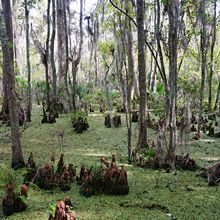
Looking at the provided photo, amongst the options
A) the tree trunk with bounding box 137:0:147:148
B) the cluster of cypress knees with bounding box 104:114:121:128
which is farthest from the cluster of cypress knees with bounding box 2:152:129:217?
the cluster of cypress knees with bounding box 104:114:121:128

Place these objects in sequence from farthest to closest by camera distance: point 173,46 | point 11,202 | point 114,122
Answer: point 114,122
point 173,46
point 11,202

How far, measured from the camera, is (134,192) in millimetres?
4301

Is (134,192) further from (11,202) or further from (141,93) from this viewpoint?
(141,93)

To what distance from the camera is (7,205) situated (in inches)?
141

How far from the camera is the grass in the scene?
11.9 feet

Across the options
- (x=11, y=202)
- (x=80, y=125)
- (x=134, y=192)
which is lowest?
(x=134, y=192)

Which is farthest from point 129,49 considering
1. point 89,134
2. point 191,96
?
point 89,134

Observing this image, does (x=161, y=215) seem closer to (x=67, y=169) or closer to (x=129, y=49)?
(x=67, y=169)

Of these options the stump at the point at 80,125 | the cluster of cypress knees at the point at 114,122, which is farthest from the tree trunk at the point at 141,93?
the cluster of cypress knees at the point at 114,122

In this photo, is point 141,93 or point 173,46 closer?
point 173,46

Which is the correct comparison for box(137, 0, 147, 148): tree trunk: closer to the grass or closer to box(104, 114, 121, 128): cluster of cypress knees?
the grass

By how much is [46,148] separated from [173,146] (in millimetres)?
2738

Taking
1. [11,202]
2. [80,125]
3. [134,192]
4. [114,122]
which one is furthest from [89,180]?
[114,122]

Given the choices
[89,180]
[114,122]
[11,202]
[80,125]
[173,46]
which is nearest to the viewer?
[11,202]
